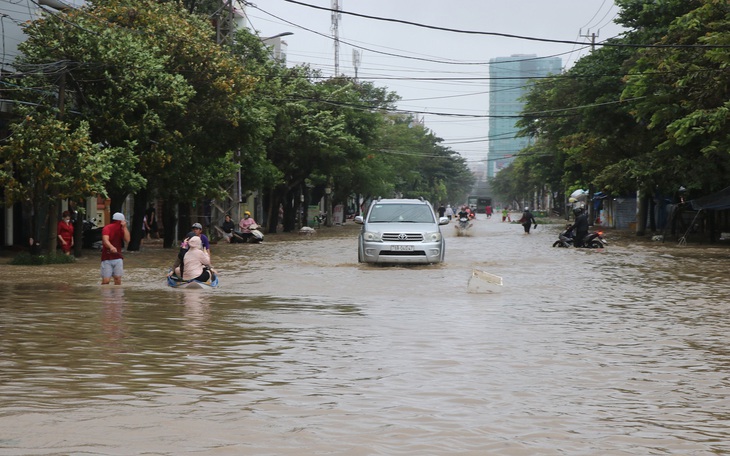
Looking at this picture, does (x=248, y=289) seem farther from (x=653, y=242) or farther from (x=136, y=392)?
(x=653, y=242)

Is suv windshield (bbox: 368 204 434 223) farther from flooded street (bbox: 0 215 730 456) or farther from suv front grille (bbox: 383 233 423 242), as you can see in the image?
flooded street (bbox: 0 215 730 456)

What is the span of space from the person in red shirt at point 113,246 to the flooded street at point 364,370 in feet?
1.43

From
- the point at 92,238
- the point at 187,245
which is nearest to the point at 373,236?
the point at 187,245

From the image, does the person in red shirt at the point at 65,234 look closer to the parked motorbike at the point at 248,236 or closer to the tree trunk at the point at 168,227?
the tree trunk at the point at 168,227

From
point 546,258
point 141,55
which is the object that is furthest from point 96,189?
point 546,258

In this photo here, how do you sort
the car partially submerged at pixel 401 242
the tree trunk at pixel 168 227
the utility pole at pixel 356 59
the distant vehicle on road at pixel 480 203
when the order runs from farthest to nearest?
the distant vehicle on road at pixel 480 203 → the utility pole at pixel 356 59 → the tree trunk at pixel 168 227 → the car partially submerged at pixel 401 242

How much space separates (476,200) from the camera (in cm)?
16488

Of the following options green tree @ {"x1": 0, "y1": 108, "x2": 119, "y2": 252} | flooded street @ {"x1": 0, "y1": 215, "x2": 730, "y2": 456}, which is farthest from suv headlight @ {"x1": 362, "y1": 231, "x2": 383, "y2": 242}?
green tree @ {"x1": 0, "y1": 108, "x2": 119, "y2": 252}

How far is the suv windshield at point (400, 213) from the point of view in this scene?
28062mm

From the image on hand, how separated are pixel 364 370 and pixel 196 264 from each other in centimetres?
1043

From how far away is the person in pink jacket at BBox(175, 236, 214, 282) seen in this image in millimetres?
19788

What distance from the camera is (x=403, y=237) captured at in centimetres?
2675

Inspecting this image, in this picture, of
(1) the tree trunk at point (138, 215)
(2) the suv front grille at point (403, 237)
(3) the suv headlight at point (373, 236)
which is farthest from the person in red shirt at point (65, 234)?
(2) the suv front grille at point (403, 237)

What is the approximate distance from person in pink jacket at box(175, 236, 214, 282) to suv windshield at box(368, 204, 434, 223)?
27.6 feet
